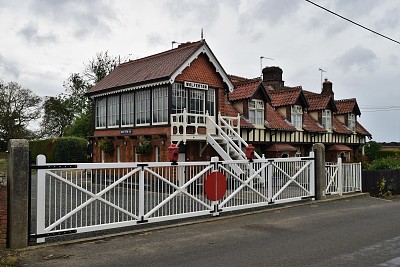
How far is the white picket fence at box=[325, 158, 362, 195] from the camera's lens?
589 inches

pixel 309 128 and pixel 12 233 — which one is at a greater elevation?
pixel 309 128

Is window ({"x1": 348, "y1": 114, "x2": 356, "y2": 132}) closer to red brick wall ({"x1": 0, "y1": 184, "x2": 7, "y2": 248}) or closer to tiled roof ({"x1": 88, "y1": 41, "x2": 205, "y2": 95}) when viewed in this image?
tiled roof ({"x1": 88, "y1": 41, "x2": 205, "y2": 95})

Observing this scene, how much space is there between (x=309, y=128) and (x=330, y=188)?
13093 millimetres

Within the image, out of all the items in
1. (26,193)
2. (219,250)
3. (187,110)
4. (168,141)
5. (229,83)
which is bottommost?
(219,250)

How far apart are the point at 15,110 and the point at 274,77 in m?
29.5

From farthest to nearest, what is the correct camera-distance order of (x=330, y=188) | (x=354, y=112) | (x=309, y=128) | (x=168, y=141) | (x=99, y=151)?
(x=354, y=112) < (x=309, y=128) < (x=99, y=151) < (x=168, y=141) < (x=330, y=188)

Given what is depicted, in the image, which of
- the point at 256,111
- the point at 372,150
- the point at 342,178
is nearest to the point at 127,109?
the point at 256,111

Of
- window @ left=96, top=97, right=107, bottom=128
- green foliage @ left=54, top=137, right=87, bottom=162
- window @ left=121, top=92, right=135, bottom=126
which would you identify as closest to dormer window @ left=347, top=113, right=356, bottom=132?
window @ left=121, top=92, right=135, bottom=126

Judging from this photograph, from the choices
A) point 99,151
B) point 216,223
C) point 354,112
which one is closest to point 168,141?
point 99,151

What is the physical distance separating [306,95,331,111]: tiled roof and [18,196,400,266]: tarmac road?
19.3 metres

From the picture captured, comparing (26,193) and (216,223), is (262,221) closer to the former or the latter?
(216,223)

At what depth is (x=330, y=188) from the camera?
49.5ft

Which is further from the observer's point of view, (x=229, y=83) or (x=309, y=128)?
(x=309, y=128)

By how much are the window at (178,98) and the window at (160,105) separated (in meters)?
0.38
